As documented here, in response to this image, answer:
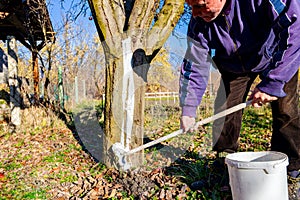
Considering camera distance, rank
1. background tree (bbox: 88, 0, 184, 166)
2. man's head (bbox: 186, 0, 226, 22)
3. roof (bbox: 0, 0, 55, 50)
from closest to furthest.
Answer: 1. man's head (bbox: 186, 0, 226, 22)
2. background tree (bbox: 88, 0, 184, 166)
3. roof (bbox: 0, 0, 55, 50)

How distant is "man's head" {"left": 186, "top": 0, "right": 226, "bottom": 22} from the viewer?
5.92ft

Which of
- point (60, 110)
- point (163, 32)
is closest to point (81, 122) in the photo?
point (60, 110)

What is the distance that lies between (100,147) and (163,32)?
193 centimetres

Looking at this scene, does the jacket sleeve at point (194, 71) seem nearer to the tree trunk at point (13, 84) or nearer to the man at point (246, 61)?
the man at point (246, 61)

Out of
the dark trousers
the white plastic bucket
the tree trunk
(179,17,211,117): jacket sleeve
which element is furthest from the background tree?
the tree trunk

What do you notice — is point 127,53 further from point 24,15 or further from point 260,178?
point 24,15

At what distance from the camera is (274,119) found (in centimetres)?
224

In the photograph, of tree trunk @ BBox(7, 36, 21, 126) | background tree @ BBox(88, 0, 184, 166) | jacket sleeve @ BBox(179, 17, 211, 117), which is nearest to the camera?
jacket sleeve @ BBox(179, 17, 211, 117)

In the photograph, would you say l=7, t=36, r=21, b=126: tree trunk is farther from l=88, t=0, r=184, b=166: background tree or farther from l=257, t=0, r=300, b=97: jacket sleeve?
l=257, t=0, r=300, b=97: jacket sleeve

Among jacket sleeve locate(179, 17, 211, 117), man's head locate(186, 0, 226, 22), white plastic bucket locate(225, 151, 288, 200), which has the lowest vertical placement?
white plastic bucket locate(225, 151, 288, 200)

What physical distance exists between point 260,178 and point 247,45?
898mm

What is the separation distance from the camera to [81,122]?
21.2 feet

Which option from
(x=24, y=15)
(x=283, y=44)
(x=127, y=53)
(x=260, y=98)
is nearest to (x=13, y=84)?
(x=24, y=15)

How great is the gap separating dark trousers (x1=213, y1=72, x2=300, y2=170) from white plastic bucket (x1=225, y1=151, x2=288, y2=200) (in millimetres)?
365
